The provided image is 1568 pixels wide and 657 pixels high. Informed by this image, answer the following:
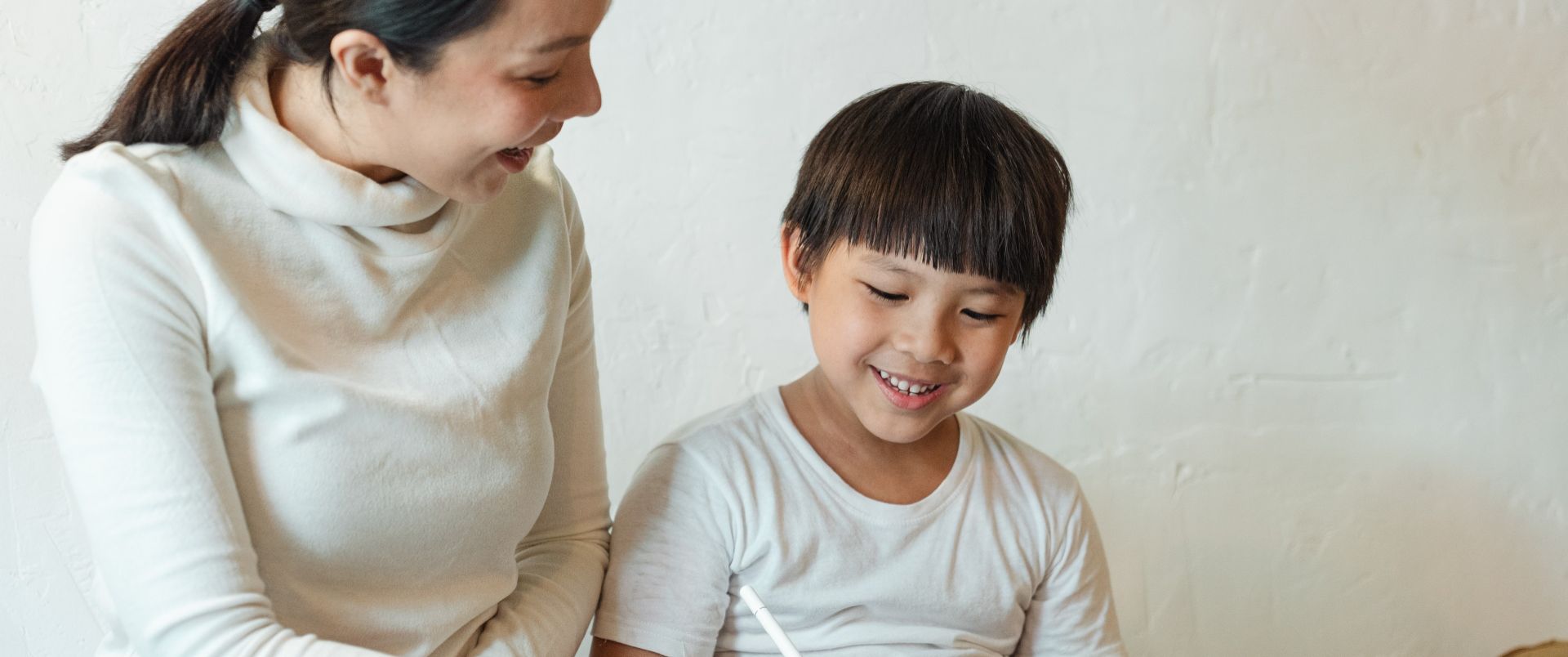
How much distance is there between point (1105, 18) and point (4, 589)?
114 cm

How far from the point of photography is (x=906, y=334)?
3.30 feet

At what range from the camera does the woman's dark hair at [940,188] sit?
39.9 inches

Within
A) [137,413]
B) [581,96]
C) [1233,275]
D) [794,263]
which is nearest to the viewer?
[137,413]

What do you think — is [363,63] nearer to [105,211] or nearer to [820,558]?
[105,211]

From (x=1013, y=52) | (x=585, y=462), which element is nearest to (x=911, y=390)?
(x=585, y=462)

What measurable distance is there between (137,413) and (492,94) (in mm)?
258

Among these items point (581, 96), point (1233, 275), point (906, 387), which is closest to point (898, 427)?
point (906, 387)

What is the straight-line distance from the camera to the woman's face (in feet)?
2.62

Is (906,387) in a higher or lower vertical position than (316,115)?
lower

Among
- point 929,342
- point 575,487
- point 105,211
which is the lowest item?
point 575,487

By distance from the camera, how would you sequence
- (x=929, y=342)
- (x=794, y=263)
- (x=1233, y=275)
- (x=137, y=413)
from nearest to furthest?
1. (x=137, y=413)
2. (x=929, y=342)
3. (x=794, y=263)
4. (x=1233, y=275)

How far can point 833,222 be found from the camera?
1.06 meters

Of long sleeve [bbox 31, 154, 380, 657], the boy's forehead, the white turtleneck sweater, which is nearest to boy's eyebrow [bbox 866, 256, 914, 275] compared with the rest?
the boy's forehead

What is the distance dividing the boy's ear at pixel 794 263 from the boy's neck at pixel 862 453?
82mm
